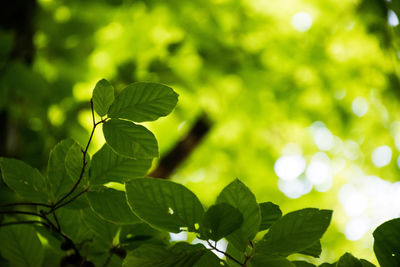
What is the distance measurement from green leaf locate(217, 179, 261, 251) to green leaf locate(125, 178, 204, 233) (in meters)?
0.04

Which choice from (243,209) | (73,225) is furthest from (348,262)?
(73,225)

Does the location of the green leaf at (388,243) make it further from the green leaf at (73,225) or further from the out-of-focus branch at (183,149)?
the out-of-focus branch at (183,149)

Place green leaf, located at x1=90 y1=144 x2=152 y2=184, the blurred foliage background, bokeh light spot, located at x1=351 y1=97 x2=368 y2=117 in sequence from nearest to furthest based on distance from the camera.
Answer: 1. green leaf, located at x1=90 y1=144 x2=152 y2=184
2. the blurred foliage background
3. bokeh light spot, located at x1=351 y1=97 x2=368 y2=117

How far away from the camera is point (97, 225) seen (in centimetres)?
58

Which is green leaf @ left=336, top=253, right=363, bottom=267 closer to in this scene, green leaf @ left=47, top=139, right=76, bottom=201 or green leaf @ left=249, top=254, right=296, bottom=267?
green leaf @ left=249, top=254, right=296, bottom=267

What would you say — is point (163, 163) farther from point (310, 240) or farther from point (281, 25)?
point (310, 240)

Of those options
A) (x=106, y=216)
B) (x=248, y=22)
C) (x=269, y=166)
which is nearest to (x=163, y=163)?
(x=269, y=166)

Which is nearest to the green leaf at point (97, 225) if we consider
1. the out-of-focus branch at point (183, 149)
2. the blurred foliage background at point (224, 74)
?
the blurred foliage background at point (224, 74)

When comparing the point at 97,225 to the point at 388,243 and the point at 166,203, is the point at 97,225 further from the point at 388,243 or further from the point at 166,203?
the point at 388,243

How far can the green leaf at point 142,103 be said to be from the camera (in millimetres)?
490

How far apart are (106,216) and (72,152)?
0.12 metres

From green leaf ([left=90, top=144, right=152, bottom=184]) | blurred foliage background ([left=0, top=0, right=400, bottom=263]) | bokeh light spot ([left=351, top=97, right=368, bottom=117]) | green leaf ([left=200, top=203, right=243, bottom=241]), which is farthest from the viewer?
bokeh light spot ([left=351, top=97, right=368, bottom=117])

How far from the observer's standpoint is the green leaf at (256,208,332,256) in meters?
0.43

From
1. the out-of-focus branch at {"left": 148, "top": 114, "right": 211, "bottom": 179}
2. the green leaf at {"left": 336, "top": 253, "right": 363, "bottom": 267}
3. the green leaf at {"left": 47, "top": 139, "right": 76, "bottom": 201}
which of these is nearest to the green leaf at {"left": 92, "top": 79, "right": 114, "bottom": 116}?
the green leaf at {"left": 47, "top": 139, "right": 76, "bottom": 201}
